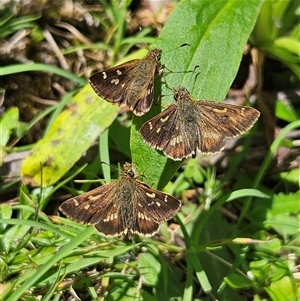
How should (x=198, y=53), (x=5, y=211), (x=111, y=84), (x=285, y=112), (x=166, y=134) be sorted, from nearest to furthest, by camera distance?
(x=166, y=134) < (x=198, y=53) < (x=111, y=84) < (x=5, y=211) < (x=285, y=112)

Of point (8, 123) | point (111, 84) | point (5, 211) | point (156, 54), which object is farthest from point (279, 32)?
point (5, 211)

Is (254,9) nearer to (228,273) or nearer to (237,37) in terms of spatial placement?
(237,37)

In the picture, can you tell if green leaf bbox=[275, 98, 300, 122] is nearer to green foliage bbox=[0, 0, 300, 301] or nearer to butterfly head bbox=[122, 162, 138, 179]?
green foliage bbox=[0, 0, 300, 301]

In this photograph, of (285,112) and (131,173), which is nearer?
(131,173)

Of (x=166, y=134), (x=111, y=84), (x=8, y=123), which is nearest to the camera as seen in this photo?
(x=166, y=134)

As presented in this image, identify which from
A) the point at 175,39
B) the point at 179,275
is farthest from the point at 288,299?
the point at 175,39

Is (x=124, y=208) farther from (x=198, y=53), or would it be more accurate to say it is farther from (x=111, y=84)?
(x=198, y=53)

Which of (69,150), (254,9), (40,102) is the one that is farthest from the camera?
(40,102)
